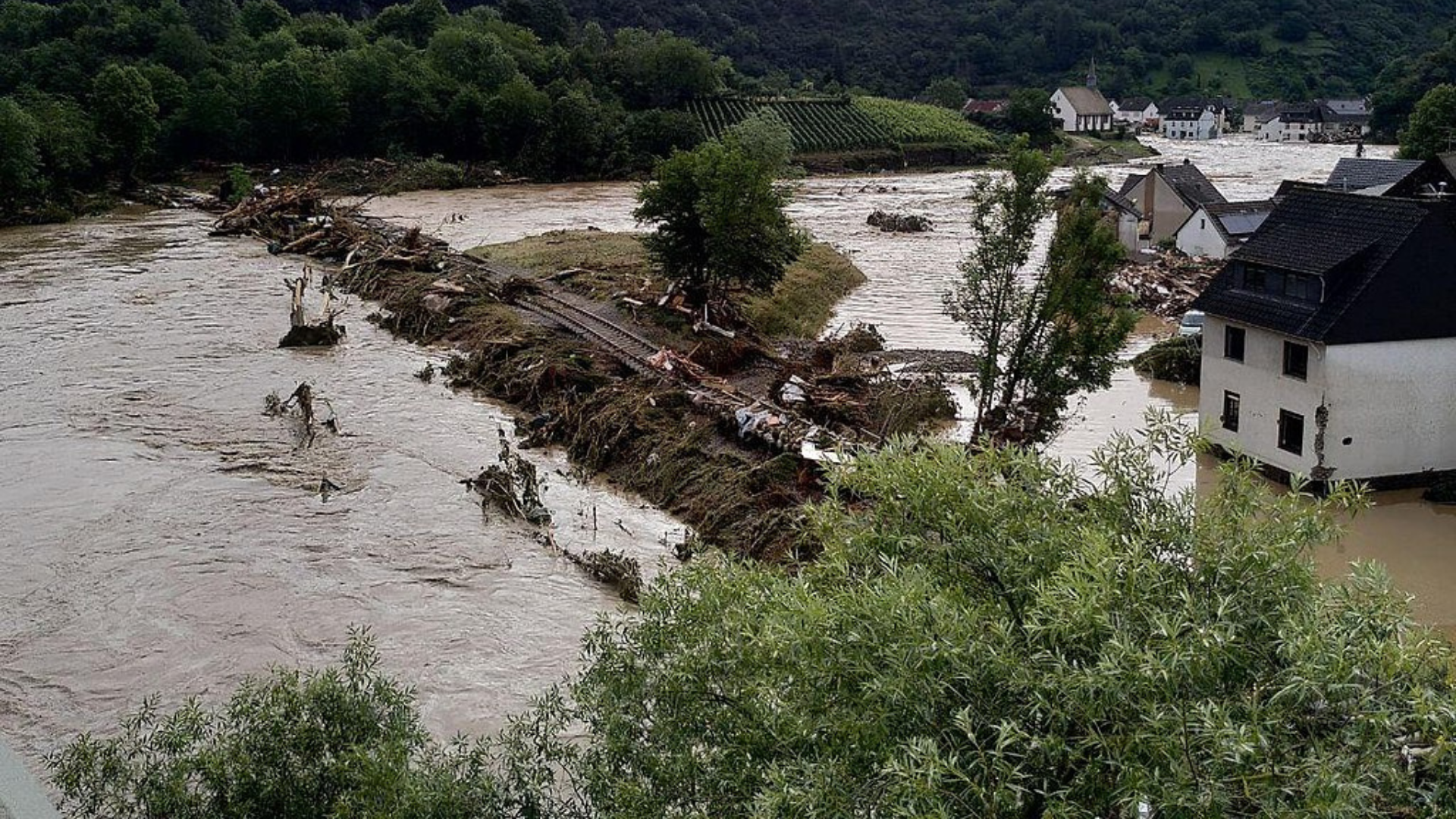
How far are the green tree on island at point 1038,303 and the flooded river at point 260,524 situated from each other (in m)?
3.49

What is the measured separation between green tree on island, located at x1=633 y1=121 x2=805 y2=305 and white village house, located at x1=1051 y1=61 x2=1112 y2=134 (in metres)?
98.7

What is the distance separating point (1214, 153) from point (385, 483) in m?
102

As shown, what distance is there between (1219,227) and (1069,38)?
402 feet

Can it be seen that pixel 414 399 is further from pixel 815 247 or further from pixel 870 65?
pixel 870 65

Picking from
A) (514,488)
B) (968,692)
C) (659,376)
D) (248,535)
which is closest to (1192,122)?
(659,376)

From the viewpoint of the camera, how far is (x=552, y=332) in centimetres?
3086

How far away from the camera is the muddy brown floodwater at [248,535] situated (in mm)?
15438

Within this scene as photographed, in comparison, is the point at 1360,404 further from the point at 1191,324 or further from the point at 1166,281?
the point at 1166,281

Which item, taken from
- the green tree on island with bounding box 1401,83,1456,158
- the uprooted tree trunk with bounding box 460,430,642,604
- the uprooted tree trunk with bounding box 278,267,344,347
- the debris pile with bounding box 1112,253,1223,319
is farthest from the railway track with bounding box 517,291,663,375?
the green tree on island with bounding box 1401,83,1456,158

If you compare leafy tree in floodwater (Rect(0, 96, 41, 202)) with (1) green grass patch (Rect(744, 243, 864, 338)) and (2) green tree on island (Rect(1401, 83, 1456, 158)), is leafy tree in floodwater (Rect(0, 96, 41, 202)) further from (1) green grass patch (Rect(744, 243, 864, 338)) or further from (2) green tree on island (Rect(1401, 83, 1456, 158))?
(2) green tree on island (Rect(1401, 83, 1456, 158))

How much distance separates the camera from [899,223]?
5881 centimetres

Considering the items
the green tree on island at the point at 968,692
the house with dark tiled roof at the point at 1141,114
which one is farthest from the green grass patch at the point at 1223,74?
the green tree on island at the point at 968,692

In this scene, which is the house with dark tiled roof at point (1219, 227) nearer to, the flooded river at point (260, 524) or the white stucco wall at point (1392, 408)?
the flooded river at point (260, 524)

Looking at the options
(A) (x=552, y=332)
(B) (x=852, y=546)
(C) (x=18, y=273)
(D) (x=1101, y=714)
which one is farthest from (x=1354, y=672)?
(C) (x=18, y=273)
